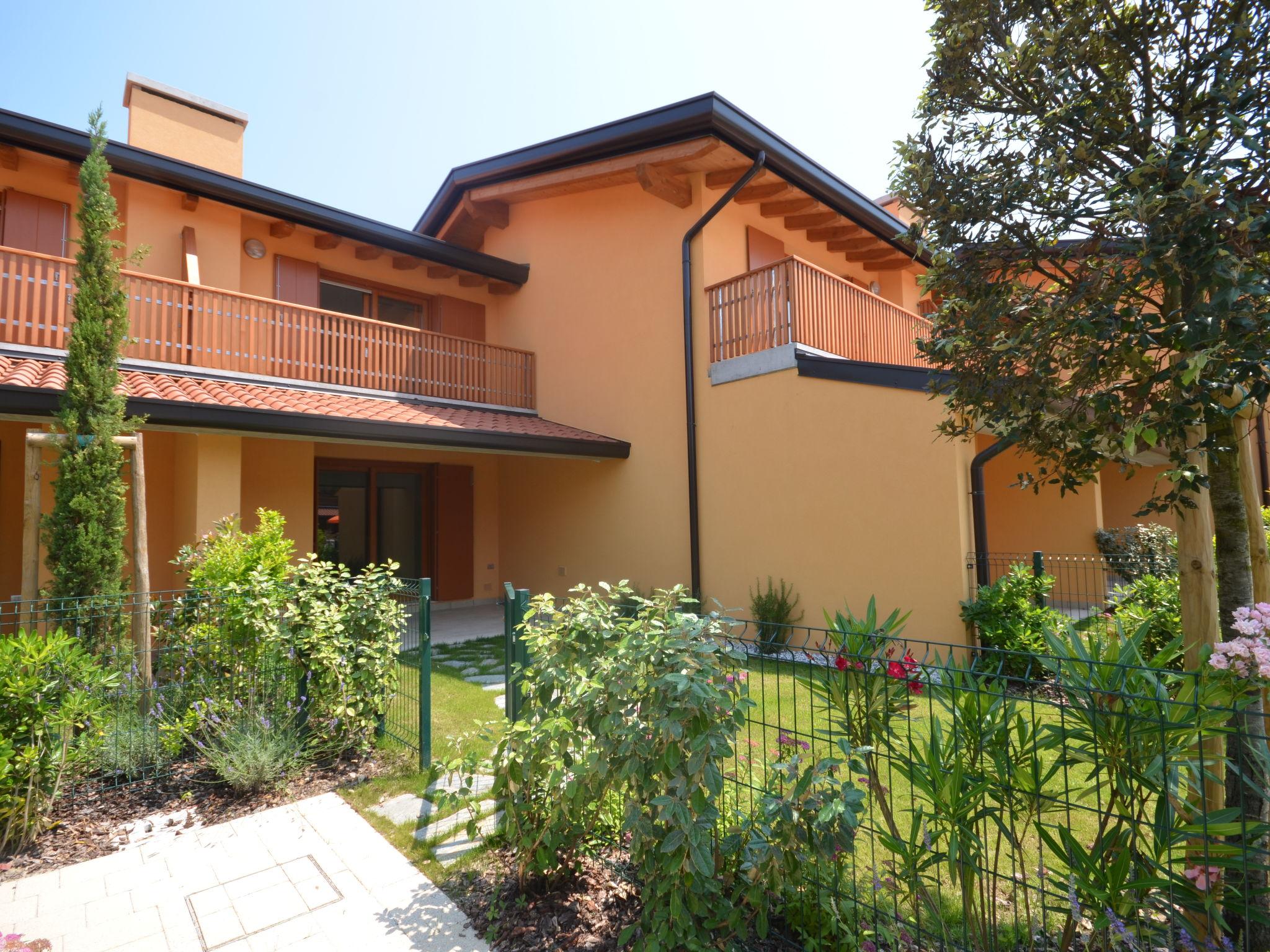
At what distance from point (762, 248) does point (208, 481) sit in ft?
27.6

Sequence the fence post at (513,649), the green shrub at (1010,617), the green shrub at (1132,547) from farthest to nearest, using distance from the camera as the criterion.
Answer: the green shrub at (1132,547), the green shrub at (1010,617), the fence post at (513,649)

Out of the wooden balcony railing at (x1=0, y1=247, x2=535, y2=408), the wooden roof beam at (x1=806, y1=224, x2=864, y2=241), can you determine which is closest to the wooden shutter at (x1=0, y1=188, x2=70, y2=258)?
the wooden balcony railing at (x1=0, y1=247, x2=535, y2=408)

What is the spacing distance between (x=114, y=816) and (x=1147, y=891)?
199 inches

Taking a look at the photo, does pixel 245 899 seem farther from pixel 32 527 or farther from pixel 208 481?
pixel 208 481

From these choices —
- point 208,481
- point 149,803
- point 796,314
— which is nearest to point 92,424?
point 208,481

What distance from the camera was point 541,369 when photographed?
11.5 metres

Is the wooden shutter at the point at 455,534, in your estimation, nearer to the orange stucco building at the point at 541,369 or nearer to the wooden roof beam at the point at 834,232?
the orange stucco building at the point at 541,369

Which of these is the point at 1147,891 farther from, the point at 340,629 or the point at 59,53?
the point at 59,53

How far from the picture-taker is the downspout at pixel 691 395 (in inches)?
346

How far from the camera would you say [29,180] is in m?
8.21

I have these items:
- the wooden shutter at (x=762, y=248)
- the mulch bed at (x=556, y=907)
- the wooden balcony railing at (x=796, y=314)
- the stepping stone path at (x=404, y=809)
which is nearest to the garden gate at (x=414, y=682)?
the stepping stone path at (x=404, y=809)

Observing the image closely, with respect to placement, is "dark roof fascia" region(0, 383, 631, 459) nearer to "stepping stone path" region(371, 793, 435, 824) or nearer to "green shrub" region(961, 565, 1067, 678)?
"stepping stone path" region(371, 793, 435, 824)

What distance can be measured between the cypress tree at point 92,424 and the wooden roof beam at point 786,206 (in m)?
8.28

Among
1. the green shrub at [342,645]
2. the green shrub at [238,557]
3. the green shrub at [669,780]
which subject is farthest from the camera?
the green shrub at [238,557]
